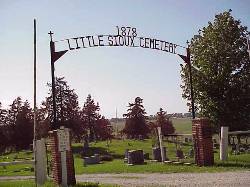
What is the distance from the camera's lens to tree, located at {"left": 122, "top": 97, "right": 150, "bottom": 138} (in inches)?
2761

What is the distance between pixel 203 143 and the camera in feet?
57.9

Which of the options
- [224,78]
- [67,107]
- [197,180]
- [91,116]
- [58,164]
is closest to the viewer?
[197,180]

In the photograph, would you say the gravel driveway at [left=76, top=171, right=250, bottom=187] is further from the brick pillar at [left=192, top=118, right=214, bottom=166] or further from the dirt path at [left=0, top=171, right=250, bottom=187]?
the brick pillar at [left=192, top=118, right=214, bottom=166]

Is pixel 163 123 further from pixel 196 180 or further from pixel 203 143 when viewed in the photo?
pixel 196 180

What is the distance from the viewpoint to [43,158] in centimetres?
1507

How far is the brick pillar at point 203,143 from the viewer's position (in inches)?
691

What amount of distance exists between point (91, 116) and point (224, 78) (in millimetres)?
42264

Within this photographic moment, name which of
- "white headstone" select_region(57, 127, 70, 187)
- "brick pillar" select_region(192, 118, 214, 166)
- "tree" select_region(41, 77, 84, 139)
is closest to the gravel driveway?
"white headstone" select_region(57, 127, 70, 187)

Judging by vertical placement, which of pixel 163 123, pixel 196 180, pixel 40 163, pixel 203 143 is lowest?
pixel 196 180

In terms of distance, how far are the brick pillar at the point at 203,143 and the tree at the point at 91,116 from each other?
5459cm

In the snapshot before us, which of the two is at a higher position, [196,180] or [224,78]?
[224,78]

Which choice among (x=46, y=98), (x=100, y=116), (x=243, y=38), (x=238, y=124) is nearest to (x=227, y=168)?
(x=238, y=124)

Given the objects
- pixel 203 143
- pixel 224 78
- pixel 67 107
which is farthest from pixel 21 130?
pixel 203 143

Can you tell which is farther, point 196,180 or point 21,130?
point 21,130
